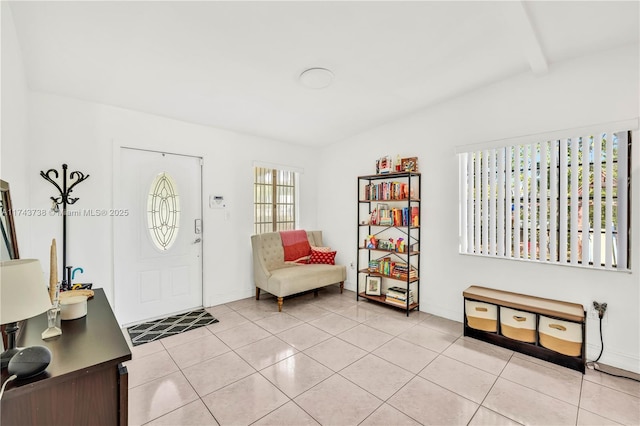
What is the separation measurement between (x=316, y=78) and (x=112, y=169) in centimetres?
239

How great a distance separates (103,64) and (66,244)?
5.76 ft

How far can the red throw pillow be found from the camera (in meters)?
4.54

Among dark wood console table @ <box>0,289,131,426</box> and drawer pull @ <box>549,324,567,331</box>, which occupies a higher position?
dark wood console table @ <box>0,289,131,426</box>

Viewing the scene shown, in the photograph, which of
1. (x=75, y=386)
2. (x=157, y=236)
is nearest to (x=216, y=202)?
(x=157, y=236)

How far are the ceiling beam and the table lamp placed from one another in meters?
2.95

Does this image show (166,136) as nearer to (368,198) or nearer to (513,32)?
(368,198)

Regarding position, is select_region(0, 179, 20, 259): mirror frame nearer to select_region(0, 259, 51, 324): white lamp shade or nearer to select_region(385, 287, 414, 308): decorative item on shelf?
select_region(0, 259, 51, 324): white lamp shade

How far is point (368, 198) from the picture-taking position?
165 inches

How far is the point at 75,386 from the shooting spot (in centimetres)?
114

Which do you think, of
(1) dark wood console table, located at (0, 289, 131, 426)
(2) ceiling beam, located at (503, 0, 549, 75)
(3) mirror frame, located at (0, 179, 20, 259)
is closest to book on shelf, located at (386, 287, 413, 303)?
(2) ceiling beam, located at (503, 0, 549, 75)

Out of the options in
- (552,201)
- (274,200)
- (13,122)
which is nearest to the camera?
(13,122)

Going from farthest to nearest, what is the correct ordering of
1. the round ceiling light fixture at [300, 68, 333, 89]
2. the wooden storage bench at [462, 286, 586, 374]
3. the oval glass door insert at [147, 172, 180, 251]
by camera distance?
the oval glass door insert at [147, 172, 180, 251], the round ceiling light fixture at [300, 68, 333, 89], the wooden storage bench at [462, 286, 586, 374]

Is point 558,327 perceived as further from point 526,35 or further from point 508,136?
point 526,35

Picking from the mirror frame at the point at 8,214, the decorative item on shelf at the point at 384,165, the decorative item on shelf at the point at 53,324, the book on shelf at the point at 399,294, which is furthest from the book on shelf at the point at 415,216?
the mirror frame at the point at 8,214
